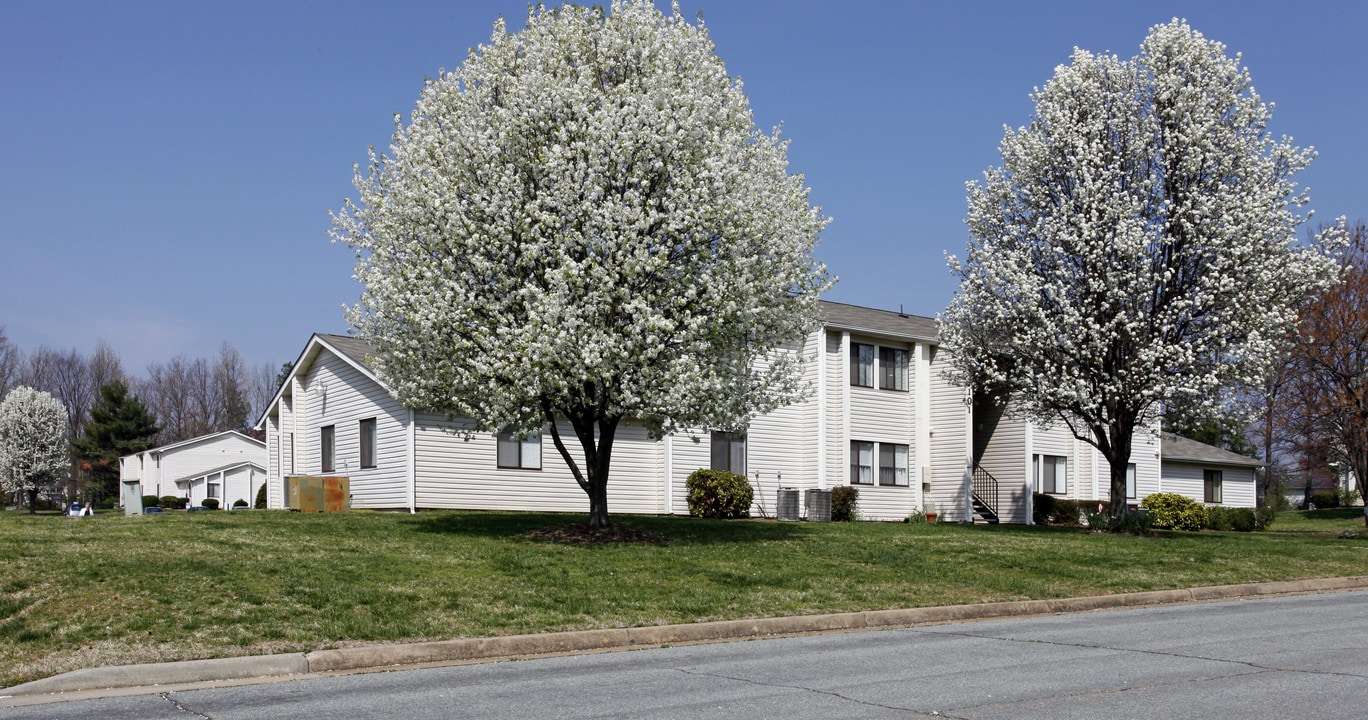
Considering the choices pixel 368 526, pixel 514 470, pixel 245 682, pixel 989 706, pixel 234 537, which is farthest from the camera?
pixel 514 470

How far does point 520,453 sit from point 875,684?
2208cm

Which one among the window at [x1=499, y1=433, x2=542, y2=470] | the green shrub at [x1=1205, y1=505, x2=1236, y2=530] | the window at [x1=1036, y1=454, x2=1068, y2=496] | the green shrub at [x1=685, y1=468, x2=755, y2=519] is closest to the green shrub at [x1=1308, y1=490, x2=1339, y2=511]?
the green shrub at [x1=1205, y1=505, x2=1236, y2=530]

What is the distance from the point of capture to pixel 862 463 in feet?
122

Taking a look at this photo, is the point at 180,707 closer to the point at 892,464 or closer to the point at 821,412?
the point at 821,412

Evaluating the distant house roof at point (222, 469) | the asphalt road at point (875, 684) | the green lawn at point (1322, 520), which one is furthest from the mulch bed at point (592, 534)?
the distant house roof at point (222, 469)

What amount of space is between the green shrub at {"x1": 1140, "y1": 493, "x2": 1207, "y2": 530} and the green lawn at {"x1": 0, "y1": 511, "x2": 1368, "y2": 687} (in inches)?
637

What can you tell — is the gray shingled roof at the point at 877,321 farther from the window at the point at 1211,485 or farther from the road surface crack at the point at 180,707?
the road surface crack at the point at 180,707

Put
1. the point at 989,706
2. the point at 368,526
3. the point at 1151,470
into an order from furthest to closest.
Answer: the point at 1151,470 < the point at 368,526 < the point at 989,706

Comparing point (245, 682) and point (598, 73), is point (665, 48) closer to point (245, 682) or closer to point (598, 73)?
point (598, 73)

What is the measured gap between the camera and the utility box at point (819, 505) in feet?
112

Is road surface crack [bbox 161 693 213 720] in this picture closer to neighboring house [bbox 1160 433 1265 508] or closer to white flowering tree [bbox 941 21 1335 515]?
white flowering tree [bbox 941 21 1335 515]

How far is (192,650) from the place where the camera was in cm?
1095

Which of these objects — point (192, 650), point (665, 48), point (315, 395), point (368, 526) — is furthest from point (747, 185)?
point (315, 395)

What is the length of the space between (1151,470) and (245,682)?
1635 inches
